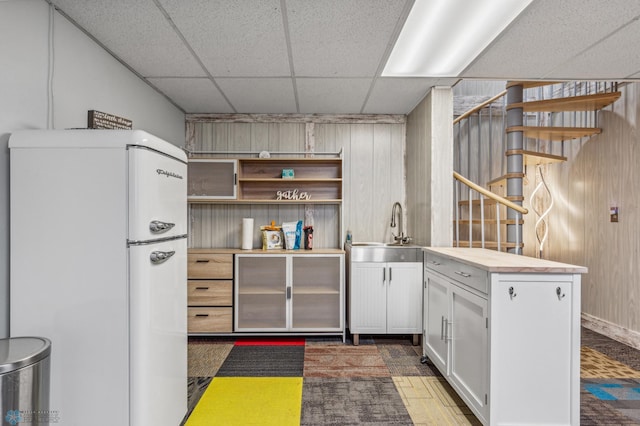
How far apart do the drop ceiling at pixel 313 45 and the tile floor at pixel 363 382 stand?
7.60 ft

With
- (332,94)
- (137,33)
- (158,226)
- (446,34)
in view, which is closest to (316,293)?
(332,94)

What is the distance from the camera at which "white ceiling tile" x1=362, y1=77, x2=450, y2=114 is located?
3.03 m

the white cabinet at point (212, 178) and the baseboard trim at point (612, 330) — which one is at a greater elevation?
the white cabinet at point (212, 178)

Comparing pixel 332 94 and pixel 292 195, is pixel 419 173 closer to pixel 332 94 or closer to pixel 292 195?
pixel 332 94

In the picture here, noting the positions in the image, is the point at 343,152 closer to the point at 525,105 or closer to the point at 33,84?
the point at 525,105

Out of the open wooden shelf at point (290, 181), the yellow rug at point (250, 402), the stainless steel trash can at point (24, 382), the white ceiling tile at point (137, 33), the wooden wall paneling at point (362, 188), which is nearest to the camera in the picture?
the stainless steel trash can at point (24, 382)

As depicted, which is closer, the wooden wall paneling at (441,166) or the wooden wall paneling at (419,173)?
the wooden wall paneling at (441,166)

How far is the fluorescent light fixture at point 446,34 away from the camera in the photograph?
2018mm

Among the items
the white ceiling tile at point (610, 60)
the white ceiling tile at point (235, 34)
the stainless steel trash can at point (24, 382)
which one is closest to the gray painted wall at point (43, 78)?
the stainless steel trash can at point (24, 382)

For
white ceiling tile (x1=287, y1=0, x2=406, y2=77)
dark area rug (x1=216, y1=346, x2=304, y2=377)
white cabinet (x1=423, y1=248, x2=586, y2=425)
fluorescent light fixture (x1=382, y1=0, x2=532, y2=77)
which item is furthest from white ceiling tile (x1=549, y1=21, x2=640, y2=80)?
dark area rug (x1=216, y1=346, x2=304, y2=377)

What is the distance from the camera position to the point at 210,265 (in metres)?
3.52

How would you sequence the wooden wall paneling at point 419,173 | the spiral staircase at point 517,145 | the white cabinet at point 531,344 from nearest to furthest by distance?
the white cabinet at point 531,344 → the wooden wall paneling at point 419,173 → the spiral staircase at point 517,145

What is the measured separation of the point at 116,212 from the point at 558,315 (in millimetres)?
2145

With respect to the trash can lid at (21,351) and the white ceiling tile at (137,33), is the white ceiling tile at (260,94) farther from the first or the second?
the trash can lid at (21,351)
